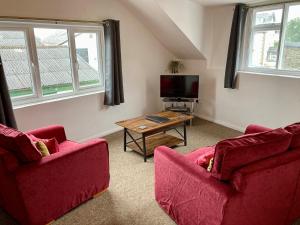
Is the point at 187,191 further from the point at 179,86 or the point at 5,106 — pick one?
the point at 179,86

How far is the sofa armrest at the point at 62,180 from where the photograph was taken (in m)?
1.84

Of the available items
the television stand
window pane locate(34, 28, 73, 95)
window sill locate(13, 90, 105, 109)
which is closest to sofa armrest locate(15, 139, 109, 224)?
window sill locate(13, 90, 105, 109)

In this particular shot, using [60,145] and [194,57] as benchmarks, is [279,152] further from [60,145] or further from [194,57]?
[194,57]

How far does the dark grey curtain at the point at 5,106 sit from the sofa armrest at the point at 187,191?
6.19 feet

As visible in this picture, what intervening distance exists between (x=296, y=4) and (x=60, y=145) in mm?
3681

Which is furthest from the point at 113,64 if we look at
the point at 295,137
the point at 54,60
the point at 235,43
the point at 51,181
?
the point at 295,137

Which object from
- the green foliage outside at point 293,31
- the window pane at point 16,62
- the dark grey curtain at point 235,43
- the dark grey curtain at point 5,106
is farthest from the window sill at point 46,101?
the green foliage outside at point 293,31

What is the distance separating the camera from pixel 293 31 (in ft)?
11.1

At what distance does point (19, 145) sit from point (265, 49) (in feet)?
12.2

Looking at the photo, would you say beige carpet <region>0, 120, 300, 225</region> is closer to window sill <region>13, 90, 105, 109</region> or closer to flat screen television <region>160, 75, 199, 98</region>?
window sill <region>13, 90, 105, 109</region>

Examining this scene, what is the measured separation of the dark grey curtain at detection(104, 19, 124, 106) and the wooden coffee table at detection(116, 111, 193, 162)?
0.73 metres

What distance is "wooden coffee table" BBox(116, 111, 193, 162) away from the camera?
3.08m

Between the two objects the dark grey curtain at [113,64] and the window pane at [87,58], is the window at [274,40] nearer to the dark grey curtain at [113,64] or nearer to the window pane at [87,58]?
the dark grey curtain at [113,64]

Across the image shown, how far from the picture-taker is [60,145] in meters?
2.67
